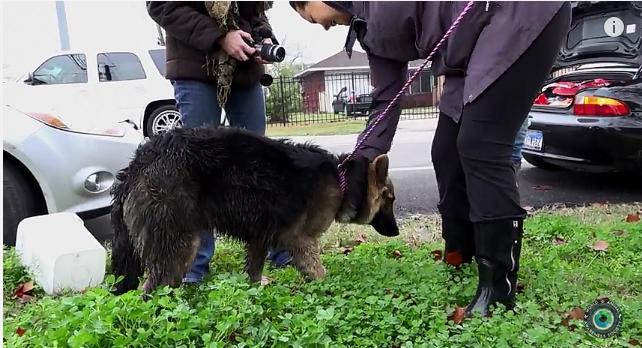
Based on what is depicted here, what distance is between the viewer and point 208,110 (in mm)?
3539

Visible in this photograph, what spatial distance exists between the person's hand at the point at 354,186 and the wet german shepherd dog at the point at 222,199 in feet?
0.04

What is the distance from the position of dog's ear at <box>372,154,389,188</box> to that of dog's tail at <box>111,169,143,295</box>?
1.37 metres

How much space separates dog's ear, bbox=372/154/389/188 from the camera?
132 inches

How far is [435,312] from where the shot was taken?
2631 mm

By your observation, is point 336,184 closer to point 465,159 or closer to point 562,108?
point 465,159

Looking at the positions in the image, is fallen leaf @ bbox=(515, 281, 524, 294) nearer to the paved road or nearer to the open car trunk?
the paved road

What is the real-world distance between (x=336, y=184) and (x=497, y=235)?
1.09 meters

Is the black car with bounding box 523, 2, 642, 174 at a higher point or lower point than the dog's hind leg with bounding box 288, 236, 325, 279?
higher

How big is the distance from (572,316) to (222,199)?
5.77ft

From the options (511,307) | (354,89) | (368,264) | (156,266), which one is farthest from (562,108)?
(354,89)

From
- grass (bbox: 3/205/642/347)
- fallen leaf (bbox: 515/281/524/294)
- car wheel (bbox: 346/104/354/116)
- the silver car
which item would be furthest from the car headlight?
car wheel (bbox: 346/104/354/116)

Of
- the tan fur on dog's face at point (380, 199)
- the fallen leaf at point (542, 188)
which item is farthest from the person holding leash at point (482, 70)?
the fallen leaf at point (542, 188)

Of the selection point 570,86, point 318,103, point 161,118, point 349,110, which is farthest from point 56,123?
point 318,103

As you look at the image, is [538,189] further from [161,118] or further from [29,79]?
[29,79]
